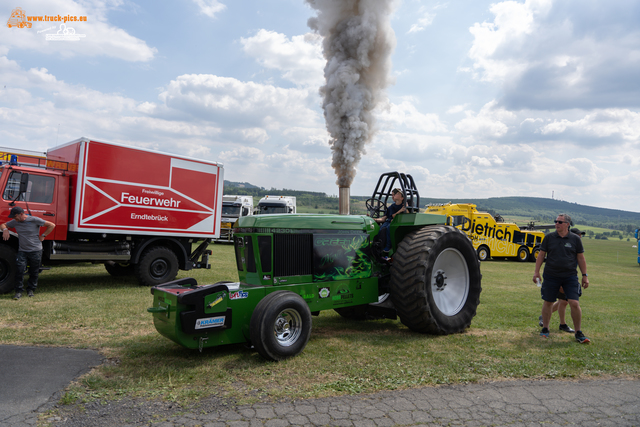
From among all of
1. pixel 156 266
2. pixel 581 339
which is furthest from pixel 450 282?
pixel 156 266

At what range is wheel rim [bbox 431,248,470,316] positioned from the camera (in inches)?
249

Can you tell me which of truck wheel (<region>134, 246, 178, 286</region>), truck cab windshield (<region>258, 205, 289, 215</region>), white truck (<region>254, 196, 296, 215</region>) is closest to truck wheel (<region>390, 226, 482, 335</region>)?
truck wheel (<region>134, 246, 178, 286</region>)

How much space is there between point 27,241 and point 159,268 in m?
2.94

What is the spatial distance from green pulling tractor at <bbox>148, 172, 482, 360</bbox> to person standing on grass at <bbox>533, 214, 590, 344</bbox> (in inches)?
39.5

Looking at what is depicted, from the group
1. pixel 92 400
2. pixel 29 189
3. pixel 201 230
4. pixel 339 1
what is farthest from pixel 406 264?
pixel 339 1

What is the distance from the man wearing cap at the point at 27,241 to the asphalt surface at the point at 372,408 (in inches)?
180

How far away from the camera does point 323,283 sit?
17.9ft

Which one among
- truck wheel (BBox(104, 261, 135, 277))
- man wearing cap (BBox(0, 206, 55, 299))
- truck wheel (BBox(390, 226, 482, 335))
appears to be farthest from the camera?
truck wheel (BBox(104, 261, 135, 277))

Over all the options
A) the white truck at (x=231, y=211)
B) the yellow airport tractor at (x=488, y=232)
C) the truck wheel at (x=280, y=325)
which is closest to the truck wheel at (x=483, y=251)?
the yellow airport tractor at (x=488, y=232)

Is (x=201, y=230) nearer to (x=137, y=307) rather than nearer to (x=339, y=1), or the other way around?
(x=137, y=307)

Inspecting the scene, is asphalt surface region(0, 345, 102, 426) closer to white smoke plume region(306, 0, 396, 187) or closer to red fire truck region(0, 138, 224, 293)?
red fire truck region(0, 138, 224, 293)

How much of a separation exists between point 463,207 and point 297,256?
61.8 feet

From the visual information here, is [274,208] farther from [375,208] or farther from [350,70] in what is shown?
[375,208]

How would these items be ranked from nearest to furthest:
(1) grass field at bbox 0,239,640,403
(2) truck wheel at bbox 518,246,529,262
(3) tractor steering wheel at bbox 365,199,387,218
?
(1) grass field at bbox 0,239,640,403
(3) tractor steering wheel at bbox 365,199,387,218
(2) truck wheel at bbox 518,246,529,262
